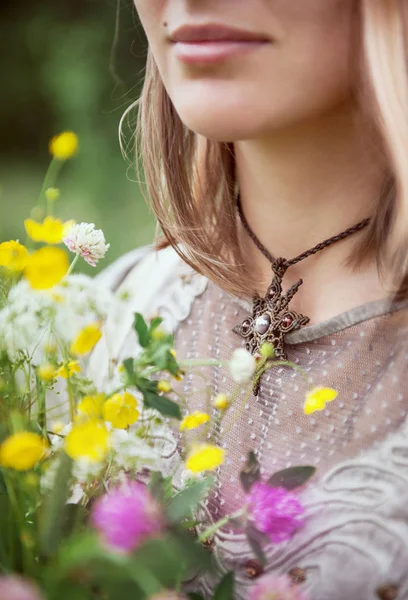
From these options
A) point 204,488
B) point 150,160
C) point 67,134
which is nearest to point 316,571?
point 204,488

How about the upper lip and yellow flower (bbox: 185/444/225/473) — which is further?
the upper lip

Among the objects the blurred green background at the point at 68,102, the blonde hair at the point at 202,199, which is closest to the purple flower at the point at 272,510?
the blonde hair at the point at 202,199

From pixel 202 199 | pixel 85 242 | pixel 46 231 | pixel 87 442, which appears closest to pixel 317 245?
pixel 202 199

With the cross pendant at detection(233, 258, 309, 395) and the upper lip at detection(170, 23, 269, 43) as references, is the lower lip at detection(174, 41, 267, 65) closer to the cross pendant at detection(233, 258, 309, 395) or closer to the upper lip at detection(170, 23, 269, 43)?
the upper lip at detection(170, 23, 269, 43)

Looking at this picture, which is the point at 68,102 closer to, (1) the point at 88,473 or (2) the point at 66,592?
(1) the point at 88,473

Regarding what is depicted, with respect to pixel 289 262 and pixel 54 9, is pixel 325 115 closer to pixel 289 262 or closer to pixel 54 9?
pixel 289 262

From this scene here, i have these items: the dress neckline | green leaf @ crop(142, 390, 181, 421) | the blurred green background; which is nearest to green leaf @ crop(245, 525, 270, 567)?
green leaf @ crop(142, 390, 181, 421)
